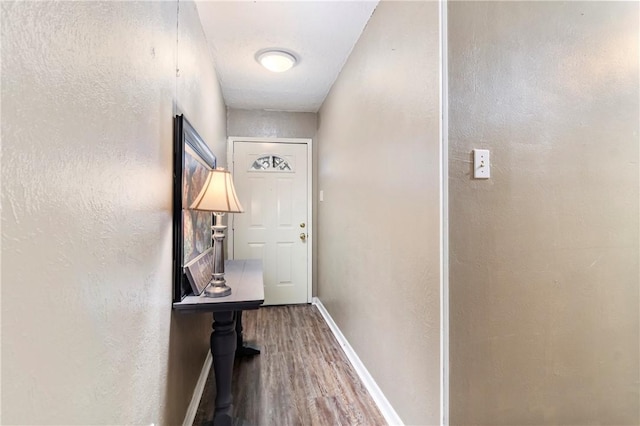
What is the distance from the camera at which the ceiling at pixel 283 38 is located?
189 centimetres

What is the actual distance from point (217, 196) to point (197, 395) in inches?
49.3

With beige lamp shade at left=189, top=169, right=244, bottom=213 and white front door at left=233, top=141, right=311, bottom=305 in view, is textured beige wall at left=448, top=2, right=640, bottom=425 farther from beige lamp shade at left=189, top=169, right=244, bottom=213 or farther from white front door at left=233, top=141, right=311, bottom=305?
white front door at left=233, top=141, right=311, bottom=305

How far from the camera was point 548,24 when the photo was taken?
1.38 m

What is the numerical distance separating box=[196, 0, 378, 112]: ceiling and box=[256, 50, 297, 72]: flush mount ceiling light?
0.05 metres

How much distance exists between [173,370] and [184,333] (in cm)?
25

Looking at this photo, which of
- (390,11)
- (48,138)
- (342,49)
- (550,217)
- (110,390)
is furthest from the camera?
(342,49)

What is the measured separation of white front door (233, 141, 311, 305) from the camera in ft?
12.1

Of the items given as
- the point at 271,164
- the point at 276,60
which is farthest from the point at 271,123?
the point at 276,60

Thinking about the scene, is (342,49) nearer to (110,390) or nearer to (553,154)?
(553,154)

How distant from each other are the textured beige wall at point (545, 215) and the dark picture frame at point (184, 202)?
1.21m

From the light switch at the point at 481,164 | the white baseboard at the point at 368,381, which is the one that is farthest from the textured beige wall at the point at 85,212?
the light switch at the point at 481,164

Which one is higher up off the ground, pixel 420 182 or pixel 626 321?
pixel 420 182

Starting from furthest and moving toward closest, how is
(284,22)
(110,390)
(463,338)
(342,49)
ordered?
(342,49)
(284,22)
(463,338)
(110,390)

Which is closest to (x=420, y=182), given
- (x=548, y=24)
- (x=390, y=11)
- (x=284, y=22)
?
(x=548, y=24)
